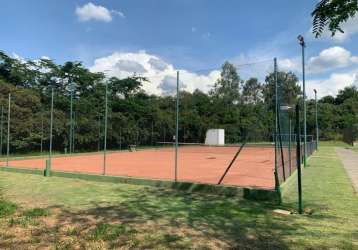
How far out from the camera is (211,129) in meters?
31.5

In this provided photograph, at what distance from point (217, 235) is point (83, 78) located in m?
28.3

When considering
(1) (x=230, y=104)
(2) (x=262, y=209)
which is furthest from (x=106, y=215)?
(1) (x=230, y=104)

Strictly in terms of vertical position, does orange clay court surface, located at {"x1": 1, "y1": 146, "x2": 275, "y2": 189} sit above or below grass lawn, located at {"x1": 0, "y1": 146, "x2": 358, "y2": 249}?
above

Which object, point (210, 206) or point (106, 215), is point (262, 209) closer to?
point (210, 206)

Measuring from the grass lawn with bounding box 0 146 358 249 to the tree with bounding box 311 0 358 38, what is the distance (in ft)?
8.83

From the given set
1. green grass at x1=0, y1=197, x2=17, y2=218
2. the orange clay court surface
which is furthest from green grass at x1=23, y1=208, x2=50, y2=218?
the orange clay court surface

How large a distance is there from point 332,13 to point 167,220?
3.97 metres

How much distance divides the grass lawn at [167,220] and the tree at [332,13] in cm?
269

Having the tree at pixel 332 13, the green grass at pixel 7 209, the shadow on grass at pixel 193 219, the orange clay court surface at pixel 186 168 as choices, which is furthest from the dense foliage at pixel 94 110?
the tree at pixel 332 13

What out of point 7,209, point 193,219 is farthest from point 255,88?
point 7,209

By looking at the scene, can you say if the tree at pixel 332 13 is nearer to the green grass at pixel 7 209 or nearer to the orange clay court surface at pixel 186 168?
the green grass at pixel 7 209

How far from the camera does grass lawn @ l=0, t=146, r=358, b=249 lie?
4469mm

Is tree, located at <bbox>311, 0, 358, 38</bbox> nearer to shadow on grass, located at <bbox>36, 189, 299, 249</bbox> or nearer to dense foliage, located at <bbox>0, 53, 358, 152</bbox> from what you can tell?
shadow on grass, located at <bbox>36, 189, 299, 249</bbox>

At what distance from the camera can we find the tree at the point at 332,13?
8.21 feet
